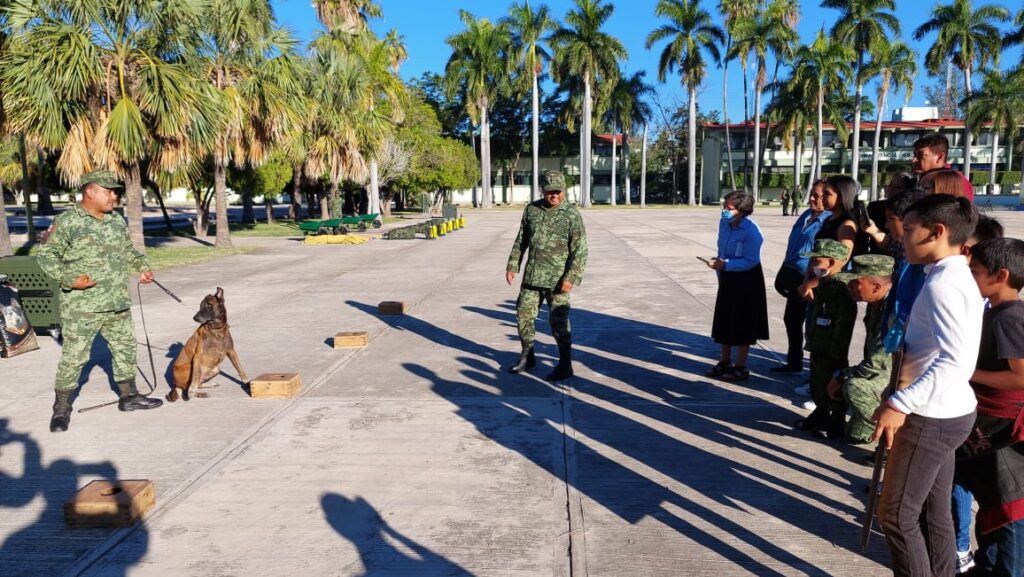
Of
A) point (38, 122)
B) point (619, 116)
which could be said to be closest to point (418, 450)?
point (38, 122)

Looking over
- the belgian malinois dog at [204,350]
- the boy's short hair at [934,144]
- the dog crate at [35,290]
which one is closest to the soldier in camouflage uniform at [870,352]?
the boy's short hair at [934,144]

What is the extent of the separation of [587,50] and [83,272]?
49.8 m

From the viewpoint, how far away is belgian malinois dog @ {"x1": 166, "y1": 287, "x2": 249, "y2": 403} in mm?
5359

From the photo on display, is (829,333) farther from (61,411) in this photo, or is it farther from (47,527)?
(61,411)

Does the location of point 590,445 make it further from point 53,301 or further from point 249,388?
point 53,301

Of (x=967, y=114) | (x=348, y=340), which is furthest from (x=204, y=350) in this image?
(x=967, y=114)

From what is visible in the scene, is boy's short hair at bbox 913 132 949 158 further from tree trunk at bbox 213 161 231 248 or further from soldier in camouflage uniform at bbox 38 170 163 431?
tree trunk at bbox 213 161 231 248

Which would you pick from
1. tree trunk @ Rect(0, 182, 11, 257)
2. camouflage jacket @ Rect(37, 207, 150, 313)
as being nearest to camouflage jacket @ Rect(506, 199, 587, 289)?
camouflage jacket @ Rect(37, 207, 150, 313)

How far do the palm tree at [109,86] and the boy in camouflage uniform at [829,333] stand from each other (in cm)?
1250

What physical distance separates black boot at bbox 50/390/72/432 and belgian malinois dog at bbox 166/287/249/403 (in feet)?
2.33

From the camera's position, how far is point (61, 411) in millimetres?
4848

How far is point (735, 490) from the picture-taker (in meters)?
3.85

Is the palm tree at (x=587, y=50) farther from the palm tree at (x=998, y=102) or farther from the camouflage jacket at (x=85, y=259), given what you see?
the camouflage jacket at (x=85, y=259)

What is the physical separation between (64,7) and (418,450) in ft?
40.5
